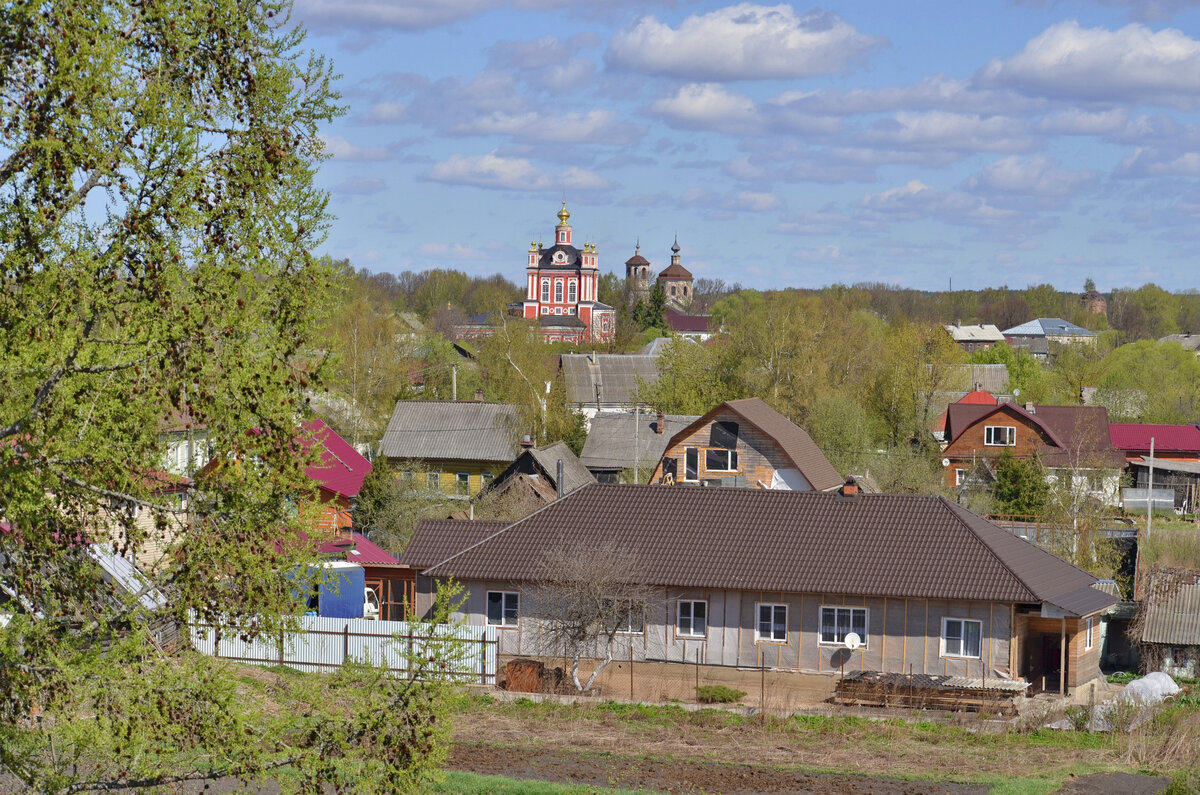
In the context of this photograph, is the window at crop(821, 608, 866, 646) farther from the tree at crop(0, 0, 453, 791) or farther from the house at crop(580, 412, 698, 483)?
the house at crop(580, 412, 698, 483)

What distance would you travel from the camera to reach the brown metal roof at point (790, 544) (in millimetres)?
27094

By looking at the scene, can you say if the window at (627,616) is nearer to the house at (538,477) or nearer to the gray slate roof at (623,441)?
the house at (538,477)

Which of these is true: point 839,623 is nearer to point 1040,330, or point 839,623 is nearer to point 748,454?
point 748,454

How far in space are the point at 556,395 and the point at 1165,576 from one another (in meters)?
34.4

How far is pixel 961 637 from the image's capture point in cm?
2675

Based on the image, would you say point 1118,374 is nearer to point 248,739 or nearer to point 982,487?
point 982,487

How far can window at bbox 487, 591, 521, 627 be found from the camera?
95.2 ft

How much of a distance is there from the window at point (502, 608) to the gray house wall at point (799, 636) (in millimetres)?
114

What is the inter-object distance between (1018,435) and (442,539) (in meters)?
34.2

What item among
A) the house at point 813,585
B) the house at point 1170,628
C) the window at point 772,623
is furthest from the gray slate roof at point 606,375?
the window at point 772,623

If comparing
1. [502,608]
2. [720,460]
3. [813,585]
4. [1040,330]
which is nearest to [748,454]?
[720,460]

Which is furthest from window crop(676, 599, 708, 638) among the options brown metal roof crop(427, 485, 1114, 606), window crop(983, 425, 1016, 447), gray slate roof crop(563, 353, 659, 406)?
gray slate roof crop(563, 353, 659, 406)

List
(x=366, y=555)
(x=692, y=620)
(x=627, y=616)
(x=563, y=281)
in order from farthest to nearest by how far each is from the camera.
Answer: (x=563, y=281) < (x=366, y=555) < (x=692, y=620) < (x=627, y=616)

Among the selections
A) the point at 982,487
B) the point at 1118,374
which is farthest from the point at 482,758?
the point at 1118,374
